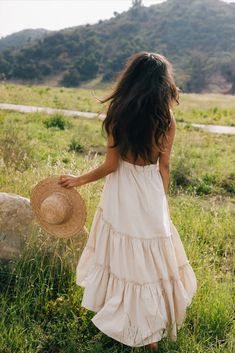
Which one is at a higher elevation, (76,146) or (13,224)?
(13,224)

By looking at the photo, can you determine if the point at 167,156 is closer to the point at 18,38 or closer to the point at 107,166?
the point at 107,166

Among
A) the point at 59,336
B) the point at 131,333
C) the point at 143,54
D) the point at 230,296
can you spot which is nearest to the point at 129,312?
the point at 131,333

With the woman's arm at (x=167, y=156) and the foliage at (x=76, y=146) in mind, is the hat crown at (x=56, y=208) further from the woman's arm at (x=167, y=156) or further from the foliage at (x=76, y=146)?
the foliage at (x=76, y=146)

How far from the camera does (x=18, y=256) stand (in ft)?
12.2

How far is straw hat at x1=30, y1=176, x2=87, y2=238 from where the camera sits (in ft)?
10.6

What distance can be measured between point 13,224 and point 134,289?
1345 millimetres

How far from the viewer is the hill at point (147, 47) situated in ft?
207

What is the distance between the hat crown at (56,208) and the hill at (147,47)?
48.8 meters

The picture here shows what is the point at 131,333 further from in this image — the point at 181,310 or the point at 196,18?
the point at 196,18

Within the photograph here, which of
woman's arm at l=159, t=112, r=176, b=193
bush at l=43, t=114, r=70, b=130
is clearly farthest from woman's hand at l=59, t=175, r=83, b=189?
bush at l=43, t=114, r=70, b=130

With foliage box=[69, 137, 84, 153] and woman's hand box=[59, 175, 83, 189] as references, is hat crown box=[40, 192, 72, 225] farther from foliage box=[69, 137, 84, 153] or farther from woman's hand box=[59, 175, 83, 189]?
foliage box=[69, 137, 84, 153]

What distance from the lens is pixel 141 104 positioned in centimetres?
276

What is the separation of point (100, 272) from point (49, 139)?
8517 millimetres

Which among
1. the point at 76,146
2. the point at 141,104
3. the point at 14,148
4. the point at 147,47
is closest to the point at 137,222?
the point at 141,104
